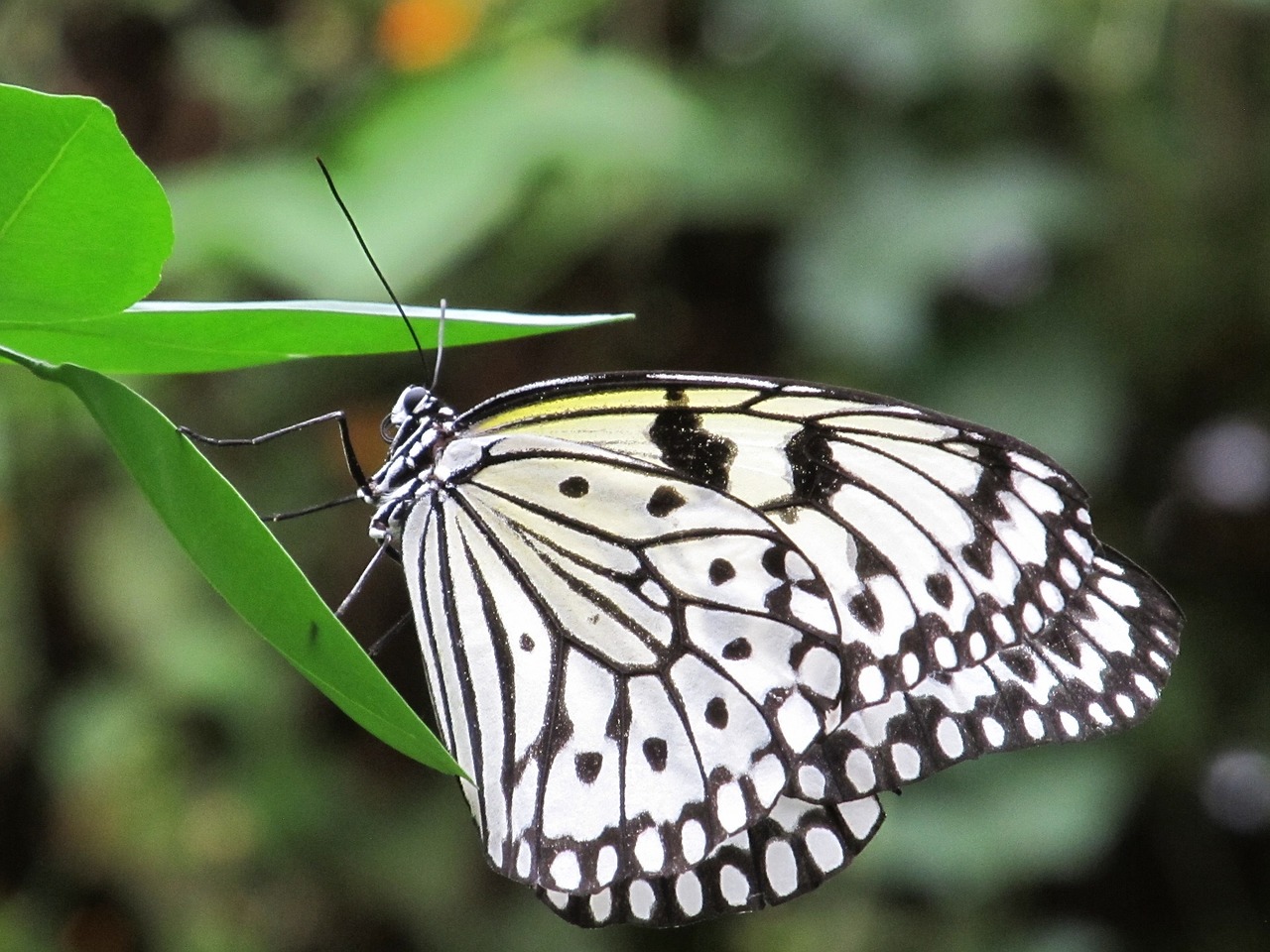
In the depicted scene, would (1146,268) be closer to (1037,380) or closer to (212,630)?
(1037,380)

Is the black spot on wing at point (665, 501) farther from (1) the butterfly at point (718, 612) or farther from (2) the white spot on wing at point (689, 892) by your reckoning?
(2) the white spot on wing at point (689, 892)

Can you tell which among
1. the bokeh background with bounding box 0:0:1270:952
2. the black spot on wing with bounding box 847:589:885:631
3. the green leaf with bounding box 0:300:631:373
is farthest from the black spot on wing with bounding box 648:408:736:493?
the bokeh background with bounding box 0:0:1270:952

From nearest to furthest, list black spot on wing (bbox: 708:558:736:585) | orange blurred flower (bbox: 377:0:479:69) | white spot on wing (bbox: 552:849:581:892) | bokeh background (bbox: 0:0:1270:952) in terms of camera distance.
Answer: white spot on wing (bbox: 552:849:581:892) < black spot on wing (bbox: 708:558:736:585) < bokeh background (bbox: 0:0:1270:952) < orange blurred flower (bbox: 377:0:479:69)

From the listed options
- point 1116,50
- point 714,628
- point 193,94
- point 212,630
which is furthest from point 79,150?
point 1116,50

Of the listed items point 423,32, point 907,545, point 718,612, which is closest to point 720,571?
point 718,612

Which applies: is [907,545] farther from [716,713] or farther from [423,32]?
[423,32]

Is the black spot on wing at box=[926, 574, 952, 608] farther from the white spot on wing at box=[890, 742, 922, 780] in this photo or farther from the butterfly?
the white spot on wing at box=[890, 742, 922, 780]
